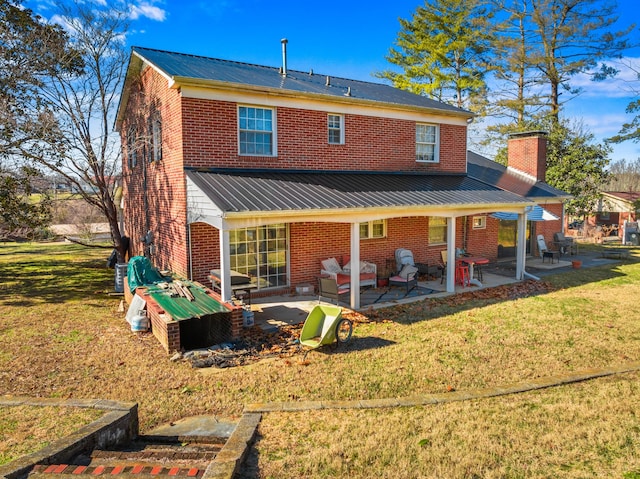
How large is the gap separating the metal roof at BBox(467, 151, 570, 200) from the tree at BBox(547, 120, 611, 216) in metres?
5.24

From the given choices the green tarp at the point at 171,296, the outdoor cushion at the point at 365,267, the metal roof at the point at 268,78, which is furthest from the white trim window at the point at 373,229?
the green tarp at the point at 171,296

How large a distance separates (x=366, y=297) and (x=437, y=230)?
510 centimetres

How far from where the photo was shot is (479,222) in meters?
17.3

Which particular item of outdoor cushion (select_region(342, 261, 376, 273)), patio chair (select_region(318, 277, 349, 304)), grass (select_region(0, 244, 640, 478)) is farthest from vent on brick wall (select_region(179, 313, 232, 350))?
outdoor cushion (select_region(342, 261, 376, 273))

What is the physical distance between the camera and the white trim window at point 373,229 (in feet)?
46.3

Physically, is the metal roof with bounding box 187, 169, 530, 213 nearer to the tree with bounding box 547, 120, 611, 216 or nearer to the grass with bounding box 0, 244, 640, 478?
Result: the grass with bounding box 0, 244, 640, 478

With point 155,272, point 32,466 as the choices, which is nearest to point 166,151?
point 155,272

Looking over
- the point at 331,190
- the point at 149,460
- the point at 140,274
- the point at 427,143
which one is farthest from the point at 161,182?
the point at 149,460

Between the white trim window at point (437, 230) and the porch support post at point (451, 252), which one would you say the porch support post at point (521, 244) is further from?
the porch support post at point (451, 252)

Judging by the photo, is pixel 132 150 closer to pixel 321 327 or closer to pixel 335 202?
pixel 335 202

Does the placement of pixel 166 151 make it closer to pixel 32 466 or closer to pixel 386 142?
pixel 386 142

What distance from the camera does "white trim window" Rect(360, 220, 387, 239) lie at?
14125 millimetres

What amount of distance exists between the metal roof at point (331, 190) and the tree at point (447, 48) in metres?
20.2

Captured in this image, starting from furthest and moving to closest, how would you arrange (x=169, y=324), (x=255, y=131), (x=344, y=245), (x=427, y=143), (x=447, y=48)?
(x=447, y=48) < (x=427, y=143) < (x=344, y=245) < (x=255, y=131) < (x=169, y=324)
